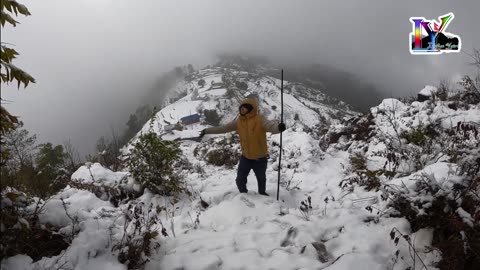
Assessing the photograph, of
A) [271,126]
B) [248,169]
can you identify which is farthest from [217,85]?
[271,126]

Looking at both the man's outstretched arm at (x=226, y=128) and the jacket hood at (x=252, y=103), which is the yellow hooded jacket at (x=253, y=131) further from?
the man's outstretched arm at (x=226, y=128)

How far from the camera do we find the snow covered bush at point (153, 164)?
6.57m

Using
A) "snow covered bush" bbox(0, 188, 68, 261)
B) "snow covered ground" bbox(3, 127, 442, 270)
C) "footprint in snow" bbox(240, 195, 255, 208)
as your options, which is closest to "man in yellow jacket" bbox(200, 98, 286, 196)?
"snow covered ground" bbox(3, 127, 442, 270)

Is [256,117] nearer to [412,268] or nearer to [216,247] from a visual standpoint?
[216,247]

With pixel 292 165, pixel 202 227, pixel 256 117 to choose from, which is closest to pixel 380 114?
pixel 292 165

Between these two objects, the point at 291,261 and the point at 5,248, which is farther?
the point at 291,261

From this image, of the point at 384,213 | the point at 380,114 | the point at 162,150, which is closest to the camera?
the point at 384,213

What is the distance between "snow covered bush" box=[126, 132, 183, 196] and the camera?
6574 mm

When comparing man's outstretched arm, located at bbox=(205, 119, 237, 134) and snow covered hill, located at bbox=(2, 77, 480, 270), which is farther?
man's outstretched arm, located at bbox=(205, 119, 237, 134)

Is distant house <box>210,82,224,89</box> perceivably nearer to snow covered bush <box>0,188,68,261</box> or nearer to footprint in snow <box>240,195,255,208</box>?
footprint in snow <box>240,195,255,208</box>

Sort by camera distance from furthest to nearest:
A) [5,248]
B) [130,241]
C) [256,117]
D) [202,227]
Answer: [256,117], [202,227], [130,241], [5,248]

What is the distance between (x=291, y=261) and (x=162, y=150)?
159 inches

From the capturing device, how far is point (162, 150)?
6621 mm

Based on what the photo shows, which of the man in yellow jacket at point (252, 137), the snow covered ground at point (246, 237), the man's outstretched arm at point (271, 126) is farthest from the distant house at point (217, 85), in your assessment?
the snow covered ground at point (246, 237)
